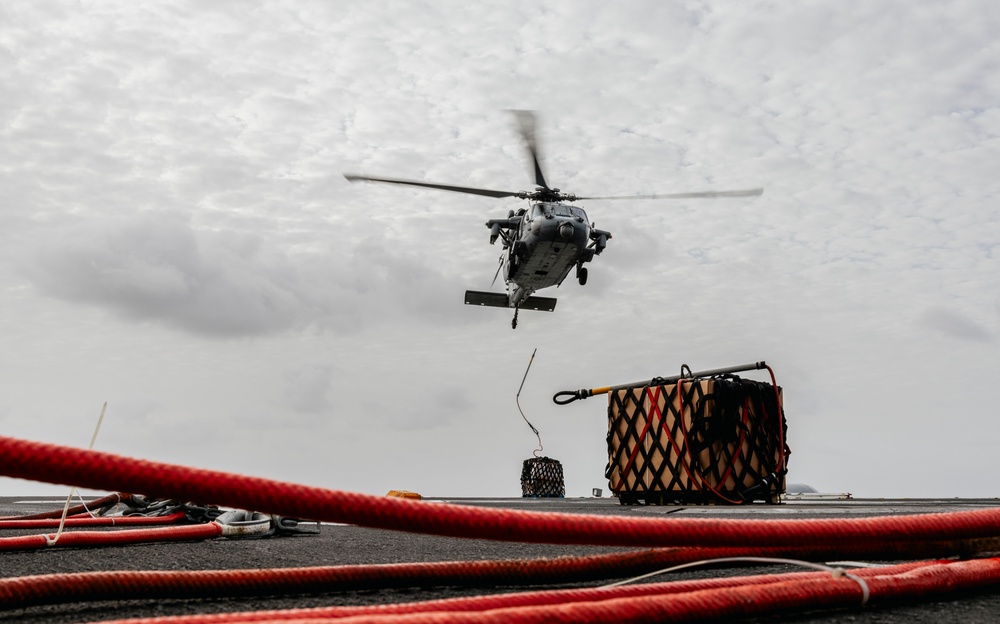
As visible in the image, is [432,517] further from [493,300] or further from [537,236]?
[493,300]

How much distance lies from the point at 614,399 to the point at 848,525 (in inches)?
402

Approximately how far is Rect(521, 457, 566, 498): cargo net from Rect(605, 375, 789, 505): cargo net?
775 cm

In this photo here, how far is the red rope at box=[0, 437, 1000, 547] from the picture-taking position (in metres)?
1.57

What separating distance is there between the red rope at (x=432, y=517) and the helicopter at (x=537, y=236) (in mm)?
18801

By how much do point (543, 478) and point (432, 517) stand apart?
18.0m

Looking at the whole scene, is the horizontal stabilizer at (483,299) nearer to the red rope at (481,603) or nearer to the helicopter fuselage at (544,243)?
the helicopter fuselage at (544,243)

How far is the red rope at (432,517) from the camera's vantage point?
1.57 m

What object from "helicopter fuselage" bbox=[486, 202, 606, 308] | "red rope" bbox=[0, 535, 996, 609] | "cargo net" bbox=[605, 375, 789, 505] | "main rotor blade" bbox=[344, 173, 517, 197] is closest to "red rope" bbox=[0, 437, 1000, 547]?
"red rope" bbox=[0, 535, 996, 609]

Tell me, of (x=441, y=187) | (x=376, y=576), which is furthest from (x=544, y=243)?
(x=376, y=576)

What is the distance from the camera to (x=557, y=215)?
21.1m

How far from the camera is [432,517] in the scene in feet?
6.04

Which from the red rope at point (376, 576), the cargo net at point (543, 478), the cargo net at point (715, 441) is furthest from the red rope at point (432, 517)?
the cargo net at point (543, 478)

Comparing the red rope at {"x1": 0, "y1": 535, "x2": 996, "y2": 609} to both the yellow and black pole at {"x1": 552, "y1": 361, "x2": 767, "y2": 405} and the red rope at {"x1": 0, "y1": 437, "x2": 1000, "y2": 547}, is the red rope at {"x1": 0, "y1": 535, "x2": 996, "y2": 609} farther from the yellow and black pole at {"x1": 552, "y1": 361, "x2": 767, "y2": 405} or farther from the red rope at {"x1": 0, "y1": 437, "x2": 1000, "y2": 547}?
the yellow and black pole at {"x1": 552, "y1": 361, "x2": 767, "y2": 405}

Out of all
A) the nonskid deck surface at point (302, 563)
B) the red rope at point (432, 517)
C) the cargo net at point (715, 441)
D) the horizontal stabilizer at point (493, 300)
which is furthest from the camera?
the horizontal stabilizer at point (493, 300)
